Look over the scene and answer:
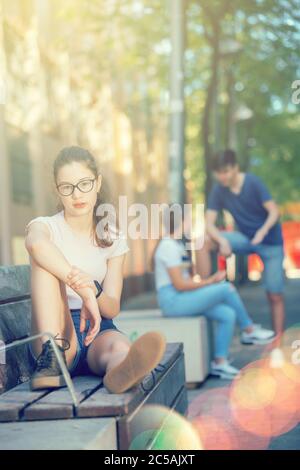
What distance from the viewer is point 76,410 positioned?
140 inches

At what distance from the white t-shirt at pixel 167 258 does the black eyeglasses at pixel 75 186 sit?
3888 millimetres

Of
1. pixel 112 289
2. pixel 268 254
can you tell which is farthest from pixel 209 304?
pixel 112 289

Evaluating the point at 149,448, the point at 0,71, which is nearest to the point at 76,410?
the point at 149,448

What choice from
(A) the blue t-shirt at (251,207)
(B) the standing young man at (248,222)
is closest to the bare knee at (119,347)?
(B) the standing young man at (248,222)

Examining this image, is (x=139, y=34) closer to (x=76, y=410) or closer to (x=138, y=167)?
(x=138, y=167)

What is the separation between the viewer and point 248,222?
9.52 m

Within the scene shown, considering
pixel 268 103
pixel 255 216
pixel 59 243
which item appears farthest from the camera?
pixel 268 103

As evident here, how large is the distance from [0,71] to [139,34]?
3.44 meters

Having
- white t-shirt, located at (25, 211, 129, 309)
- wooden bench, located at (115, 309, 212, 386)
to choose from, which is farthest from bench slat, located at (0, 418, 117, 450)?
wooden bench, located at (115, 309, 212, 386)

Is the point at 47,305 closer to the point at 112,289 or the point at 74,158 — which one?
the point at 112,289

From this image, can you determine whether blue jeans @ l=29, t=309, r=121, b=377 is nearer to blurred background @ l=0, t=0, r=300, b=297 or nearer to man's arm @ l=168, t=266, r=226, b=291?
man's arm @ l=168, t=266, r=226, b=291

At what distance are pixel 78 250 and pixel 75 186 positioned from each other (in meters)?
0.29

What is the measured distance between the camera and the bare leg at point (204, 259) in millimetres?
8820
